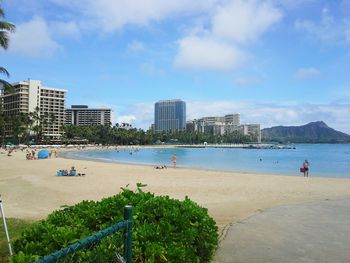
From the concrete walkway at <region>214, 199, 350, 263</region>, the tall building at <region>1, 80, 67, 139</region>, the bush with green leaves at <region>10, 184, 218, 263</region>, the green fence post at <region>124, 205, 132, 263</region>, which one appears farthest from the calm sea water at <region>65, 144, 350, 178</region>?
the tall building at <region>1, 80, 67, 139</region>

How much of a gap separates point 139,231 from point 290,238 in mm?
4457

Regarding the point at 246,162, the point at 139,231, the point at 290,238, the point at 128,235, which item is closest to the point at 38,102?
the point at 246,162

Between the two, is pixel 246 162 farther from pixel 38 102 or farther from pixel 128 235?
pixel 38 102

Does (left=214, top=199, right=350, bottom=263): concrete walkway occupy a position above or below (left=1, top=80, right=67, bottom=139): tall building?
below

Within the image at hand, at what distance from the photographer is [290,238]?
26.4ft

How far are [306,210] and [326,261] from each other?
18.5 ft

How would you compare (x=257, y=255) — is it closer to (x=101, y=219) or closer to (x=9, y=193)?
(x=101, y=219)

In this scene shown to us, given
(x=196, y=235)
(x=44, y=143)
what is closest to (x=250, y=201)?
(x=196, y=235)

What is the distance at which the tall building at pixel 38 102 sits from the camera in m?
157

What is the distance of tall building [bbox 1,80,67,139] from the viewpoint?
15712 centimetres

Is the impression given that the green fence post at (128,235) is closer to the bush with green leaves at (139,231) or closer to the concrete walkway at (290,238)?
the bush with green leaves at (139,231)

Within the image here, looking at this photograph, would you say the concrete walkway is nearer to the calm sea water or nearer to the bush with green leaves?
the bush with green leaves

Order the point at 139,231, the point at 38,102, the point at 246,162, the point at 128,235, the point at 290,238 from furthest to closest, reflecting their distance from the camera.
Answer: the point at 38,102, the point at 246,162, the point at 290,238, the point at 139,231, the point at 128,235

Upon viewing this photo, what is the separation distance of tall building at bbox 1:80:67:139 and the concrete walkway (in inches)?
5769
